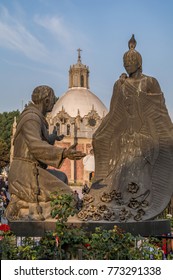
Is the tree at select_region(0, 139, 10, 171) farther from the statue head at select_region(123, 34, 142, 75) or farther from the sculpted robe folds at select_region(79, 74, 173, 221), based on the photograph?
the statue head at select_region(123, 34, 142, 75)

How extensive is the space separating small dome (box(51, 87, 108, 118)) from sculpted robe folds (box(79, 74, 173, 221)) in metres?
67.7

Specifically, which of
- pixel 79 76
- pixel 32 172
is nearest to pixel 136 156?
pixel 32 172

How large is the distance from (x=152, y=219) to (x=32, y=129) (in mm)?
2176

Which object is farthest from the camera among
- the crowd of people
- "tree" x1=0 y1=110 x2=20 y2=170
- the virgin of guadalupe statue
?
"tree" x1=0 y1=110 x2=20 y2=170

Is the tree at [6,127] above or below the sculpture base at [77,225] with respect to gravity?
above

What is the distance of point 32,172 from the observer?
24.3 feet

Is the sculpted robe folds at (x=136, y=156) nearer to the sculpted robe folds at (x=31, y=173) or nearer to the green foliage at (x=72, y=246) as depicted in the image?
the sculpted robe folds at (x=31, y=173)

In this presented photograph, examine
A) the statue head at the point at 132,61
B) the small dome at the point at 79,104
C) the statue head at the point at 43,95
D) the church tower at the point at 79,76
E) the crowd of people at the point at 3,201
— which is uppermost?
the church tower at the point at 79,76

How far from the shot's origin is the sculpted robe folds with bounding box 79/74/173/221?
752 cm

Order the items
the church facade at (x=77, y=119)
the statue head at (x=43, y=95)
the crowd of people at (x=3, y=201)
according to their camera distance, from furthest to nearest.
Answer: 1. the church facade at (x=77, y=119)
2. the crowd of people at (x=3, y=201)
3. the statue head at (x=43, y=95)

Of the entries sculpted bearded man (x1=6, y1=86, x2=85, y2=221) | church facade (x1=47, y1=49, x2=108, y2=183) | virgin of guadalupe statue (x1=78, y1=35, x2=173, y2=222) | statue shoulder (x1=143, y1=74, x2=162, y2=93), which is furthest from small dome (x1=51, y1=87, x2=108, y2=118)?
sculpted bearded man (x1=6, y1=86, x2=85, y2=221)

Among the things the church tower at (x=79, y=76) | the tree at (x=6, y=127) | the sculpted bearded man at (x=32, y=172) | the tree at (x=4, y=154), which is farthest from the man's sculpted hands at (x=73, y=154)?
the church tower at (x=79, y=76)

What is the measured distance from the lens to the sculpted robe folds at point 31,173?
285 inches

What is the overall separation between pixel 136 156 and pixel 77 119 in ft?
219
